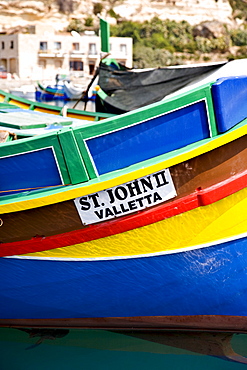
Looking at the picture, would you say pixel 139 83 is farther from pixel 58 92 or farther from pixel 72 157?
pixel 58 92

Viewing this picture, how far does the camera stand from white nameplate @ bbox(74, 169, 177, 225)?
3660mm

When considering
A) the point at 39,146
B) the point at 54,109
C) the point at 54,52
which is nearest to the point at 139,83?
the point at 54,109

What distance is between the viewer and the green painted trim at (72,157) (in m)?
3.58

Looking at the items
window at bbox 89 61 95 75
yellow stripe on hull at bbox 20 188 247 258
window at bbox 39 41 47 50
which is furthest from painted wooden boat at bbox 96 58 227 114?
window at bbox 39 41 47 50

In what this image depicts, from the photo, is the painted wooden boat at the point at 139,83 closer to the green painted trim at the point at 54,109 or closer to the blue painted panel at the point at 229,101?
the green painted trim at the point at 54,109

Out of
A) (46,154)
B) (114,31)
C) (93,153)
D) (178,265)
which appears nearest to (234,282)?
(178,265)

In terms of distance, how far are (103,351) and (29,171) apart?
1.64 metres

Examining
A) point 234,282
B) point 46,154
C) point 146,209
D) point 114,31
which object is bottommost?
point 234,282

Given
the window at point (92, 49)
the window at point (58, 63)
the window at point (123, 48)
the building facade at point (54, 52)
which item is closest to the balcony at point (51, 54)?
the building facade at point (54, 52)

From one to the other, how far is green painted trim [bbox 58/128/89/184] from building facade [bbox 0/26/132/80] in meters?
47.0

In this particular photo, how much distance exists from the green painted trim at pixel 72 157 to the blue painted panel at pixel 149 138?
0.10 metres

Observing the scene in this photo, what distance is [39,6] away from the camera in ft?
212

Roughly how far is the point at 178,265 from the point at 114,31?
62805 mm

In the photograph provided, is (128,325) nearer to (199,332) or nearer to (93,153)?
(199,332)
